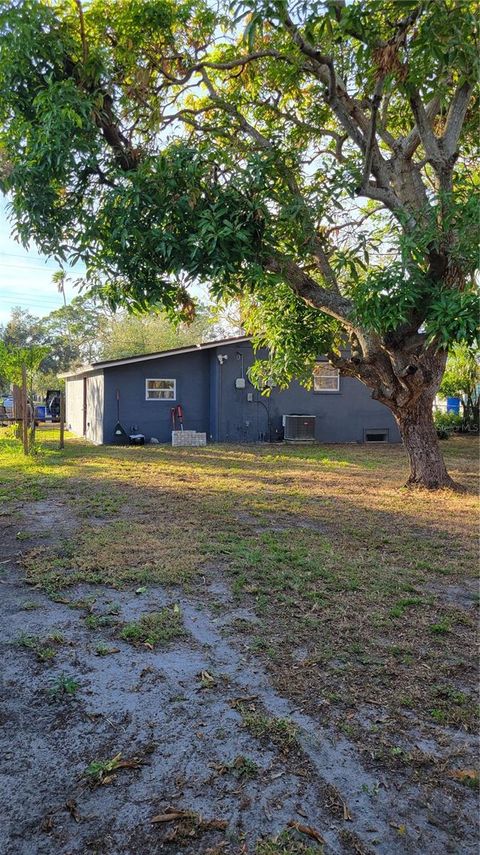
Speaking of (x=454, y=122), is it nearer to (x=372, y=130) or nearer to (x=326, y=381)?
(x=372, y=130)

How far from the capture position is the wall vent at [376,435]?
16391 mm

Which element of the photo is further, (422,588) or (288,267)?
(288,267)

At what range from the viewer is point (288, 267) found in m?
6.39

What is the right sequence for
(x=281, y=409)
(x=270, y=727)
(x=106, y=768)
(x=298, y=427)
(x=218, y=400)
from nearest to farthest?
(x=106, y=768)
(x=270, y=727)
(x=218, y=400)
(x=298, y=427)
(x=281, y=409)

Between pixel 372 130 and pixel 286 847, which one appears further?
pixel 372 130

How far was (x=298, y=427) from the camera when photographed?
15352 millimetres

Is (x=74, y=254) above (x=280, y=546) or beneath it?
above

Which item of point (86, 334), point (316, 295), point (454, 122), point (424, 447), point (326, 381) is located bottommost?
point (424, 447)

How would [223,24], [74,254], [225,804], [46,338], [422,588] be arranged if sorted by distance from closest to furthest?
1. [225,804]
2. [422,588]
3. [74,254]
4. [223,24]
5. [46,338]

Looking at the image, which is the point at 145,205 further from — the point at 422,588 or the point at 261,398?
the point at 261,398

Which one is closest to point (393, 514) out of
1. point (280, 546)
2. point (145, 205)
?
point (280, 546)

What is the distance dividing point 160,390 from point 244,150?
9882mm

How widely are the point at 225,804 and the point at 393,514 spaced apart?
16.2ft

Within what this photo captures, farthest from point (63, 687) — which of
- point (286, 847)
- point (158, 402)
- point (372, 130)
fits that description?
point (158, 402)
